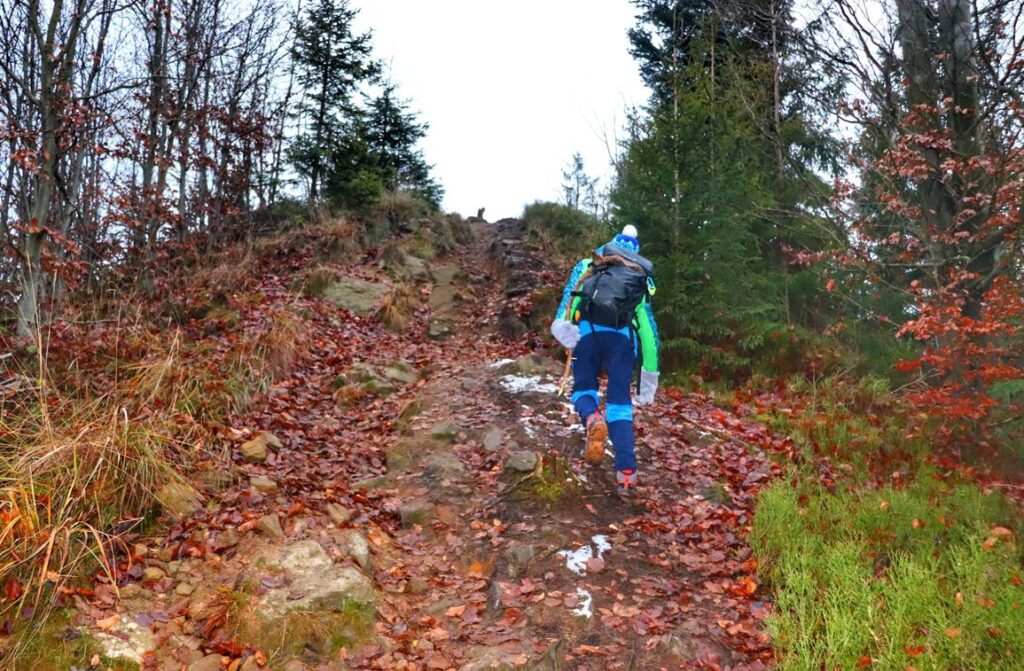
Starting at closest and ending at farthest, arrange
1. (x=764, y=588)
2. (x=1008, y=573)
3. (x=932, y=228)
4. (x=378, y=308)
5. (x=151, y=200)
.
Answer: (x=1008, y=573)
(x=764, y=588)
(x=932, y=228)
(x=151, y=200)
(x=378, y=308)

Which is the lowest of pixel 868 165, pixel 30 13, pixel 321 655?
pixel 321 655

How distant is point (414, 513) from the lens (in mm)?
5801

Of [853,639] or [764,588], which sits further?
[764,588]

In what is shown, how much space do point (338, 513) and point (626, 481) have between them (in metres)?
2.68

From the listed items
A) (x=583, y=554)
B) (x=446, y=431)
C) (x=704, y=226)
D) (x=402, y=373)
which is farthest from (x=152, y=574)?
(x=704, y=226)

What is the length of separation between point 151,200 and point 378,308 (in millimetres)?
4187

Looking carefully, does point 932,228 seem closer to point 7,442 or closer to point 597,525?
point 597,525

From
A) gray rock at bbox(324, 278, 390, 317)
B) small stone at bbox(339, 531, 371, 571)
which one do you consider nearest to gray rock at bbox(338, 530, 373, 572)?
small stone at bbox(339, 531, 371, 571)

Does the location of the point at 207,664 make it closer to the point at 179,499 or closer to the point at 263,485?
the point at 179,499

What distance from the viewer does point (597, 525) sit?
Result: 556cm

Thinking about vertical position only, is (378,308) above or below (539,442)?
above

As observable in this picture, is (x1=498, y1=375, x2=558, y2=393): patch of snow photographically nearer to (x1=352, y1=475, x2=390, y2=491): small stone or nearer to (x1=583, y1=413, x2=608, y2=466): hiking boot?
(x1=583, y1=413, x2=608, y2=466): hiking boot

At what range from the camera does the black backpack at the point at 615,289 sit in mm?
6160

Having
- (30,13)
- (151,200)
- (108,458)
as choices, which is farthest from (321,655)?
(151,200)
